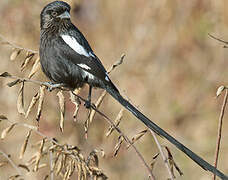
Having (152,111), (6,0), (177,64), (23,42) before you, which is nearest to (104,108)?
(152,111)

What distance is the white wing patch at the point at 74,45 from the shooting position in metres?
4.17

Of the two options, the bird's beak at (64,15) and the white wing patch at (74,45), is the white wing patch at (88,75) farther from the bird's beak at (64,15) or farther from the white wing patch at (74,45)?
the bird's beak at (64,15)

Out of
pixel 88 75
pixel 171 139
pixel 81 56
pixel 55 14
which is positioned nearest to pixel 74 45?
pixel 81 56

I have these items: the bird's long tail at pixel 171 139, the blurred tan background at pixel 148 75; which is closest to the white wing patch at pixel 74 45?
the bird's long tail at pixel 171 139

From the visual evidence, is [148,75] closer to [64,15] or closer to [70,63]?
[64,15]

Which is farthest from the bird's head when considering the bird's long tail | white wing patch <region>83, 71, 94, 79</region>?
the bird's long tail

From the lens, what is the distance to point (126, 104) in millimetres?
3760

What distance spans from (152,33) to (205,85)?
1104mm

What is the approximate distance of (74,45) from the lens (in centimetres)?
420

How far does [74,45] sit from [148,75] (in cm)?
284

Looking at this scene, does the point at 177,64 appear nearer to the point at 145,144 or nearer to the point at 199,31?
the point at 199,31

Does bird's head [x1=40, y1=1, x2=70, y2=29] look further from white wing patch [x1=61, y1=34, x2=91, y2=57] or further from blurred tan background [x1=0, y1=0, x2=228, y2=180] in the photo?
blurred tan background [x1=0, y1=0, x2=228, y2=180]

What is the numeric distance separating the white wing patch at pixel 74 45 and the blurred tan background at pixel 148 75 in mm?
1419

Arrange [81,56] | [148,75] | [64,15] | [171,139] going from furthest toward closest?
1. [148,75]
2. [64,15]
3. [81,56]
4. [171,139]
